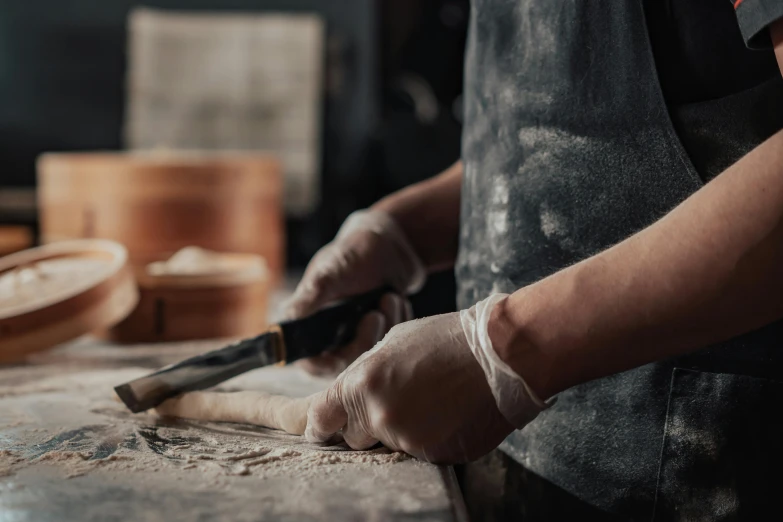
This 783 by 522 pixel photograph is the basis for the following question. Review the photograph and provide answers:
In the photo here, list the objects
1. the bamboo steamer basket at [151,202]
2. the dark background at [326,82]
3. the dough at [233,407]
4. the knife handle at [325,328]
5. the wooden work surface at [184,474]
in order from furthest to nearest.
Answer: the dark background at [326,82], the bamboo steamer basket at [151,202], the knife handle at [325,328], the dough at [233,407], the wooden work surface at [184,474]

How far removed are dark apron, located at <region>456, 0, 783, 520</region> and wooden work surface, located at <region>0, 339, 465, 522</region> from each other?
11.2 inches

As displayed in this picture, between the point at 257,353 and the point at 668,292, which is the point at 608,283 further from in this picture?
the point at 257,353

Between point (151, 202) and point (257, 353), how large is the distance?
109 cm

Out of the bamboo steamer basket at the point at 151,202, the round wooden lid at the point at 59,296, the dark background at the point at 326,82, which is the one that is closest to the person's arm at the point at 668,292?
the round wooden lid at the point at 59,296

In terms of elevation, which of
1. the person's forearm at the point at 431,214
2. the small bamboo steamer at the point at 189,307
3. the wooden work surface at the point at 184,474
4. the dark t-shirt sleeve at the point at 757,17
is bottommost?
the small bamboo steamer at the point at 189,307

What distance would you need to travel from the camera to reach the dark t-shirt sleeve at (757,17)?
0.81 metres

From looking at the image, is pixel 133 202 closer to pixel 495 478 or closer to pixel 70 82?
pixel 495 478

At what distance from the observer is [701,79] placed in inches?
40.0

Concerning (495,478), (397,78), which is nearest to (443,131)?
(397,78)

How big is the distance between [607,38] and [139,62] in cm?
286

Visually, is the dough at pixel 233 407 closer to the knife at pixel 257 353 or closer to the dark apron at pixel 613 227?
the knife at pixel 257 353

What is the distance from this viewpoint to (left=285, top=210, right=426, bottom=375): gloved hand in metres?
1.41

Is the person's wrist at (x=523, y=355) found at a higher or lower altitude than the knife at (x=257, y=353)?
higher

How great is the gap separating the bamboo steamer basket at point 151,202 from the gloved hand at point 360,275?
33.4 inches
